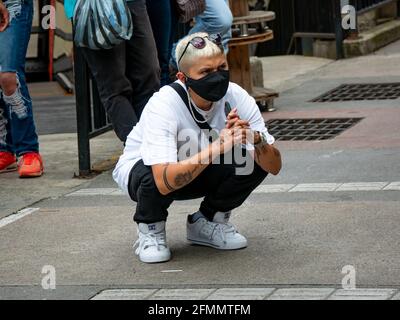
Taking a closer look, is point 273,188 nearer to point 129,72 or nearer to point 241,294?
point 129,72

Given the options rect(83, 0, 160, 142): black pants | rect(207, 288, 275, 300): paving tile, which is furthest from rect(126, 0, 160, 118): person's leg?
rect(207, 288, 275, 300): paving tile

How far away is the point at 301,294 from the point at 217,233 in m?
0.96

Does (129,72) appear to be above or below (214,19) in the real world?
below

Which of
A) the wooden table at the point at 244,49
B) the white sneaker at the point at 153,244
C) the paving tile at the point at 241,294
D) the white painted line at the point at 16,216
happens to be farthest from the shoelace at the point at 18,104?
the paving tile at the point at 241,294

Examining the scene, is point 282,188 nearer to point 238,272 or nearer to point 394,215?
point 394,215

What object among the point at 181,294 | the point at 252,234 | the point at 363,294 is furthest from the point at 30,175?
the point at 363,294

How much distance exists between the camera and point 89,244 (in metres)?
5.84

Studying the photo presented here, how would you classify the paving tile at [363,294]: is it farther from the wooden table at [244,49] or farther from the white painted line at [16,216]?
the wooden table at [244,49]

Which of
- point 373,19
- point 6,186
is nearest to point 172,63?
point 6,186

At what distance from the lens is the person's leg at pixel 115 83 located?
683 cm

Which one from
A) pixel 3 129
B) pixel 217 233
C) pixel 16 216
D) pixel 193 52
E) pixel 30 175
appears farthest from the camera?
pixel 3 129

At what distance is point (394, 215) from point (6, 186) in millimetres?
2661

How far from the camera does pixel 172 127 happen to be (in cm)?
527

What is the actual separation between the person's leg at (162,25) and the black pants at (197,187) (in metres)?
2.11
